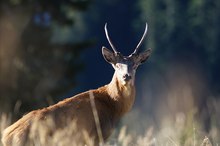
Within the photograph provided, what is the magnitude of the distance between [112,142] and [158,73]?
45.5 m

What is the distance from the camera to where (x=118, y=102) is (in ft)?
47.9

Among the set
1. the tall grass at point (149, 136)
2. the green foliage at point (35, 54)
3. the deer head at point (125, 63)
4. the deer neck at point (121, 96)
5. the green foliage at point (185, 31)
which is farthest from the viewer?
the green foliage at point (185, 31)

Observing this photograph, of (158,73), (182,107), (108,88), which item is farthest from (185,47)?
(108,88)

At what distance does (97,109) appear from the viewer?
1410 cm

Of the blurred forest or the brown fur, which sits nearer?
the brown fur

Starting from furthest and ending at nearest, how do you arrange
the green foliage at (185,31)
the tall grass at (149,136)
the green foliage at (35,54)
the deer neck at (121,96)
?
the green foliage at (185,31), the green foliage at (35,54), the deer neck at (121,96), the tall grass at (149,136)

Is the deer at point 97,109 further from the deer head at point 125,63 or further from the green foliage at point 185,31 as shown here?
the green foliage at point 185,31

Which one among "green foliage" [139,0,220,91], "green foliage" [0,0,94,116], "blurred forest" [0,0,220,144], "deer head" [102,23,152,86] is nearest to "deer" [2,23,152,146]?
"deer head" [102,23,152,86]

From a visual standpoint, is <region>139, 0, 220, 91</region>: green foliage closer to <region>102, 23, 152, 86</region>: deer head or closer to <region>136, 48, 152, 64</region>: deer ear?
<region>136, 48, 152, 64</region>: deer ear

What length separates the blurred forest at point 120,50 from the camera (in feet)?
93.6

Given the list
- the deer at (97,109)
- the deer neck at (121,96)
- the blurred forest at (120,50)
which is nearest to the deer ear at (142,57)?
the deer at (97,109)

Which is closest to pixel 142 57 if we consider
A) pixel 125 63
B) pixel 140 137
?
pixel 125 63

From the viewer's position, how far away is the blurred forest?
28531 millimetres

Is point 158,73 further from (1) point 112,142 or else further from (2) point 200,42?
(1) point 112,142
